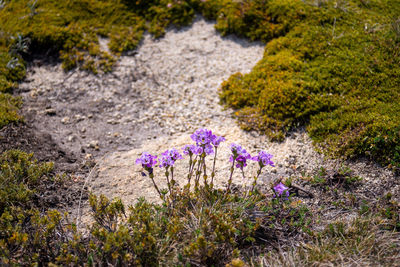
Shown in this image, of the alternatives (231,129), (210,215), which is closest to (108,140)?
(231,129)

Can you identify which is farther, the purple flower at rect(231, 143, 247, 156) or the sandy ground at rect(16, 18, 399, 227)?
the sandy ground at rect(16, 18, 399, 227)

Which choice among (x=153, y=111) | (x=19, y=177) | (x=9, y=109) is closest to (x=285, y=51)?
(x=153, y=111)

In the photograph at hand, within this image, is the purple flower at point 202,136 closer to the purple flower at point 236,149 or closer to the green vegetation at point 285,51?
the purple flower at point 236,149

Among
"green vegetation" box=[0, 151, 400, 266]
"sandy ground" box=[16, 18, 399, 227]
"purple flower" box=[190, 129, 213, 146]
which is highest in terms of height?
"purple flower" box=[190, 129, 213, 146]

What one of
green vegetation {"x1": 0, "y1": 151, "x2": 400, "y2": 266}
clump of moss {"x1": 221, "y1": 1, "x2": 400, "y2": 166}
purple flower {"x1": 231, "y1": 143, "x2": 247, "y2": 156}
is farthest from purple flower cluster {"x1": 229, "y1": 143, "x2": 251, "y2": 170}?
clump of moss {"x1": 221, "y1": 1, "x2": 400, "y2": 166}

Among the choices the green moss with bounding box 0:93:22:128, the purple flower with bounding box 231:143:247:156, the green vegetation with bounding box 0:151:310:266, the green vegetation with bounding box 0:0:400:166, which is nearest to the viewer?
the green vegetation with bounding box 0:151:310:266

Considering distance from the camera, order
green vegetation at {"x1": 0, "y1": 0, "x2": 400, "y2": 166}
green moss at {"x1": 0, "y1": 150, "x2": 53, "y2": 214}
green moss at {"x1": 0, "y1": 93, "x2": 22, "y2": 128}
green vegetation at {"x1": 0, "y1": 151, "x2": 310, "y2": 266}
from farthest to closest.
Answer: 1. green moss at {"x1": 0, "y1": 93, "x2": 22, "y2": 128}
2. green vegetation at {"x1": 0, "y1": 0, "x2": 400, "y2": 166}
3. green moss at {"x1": 0, "y1": 150, "x2": 53, "y2": 214}
4. green vegetation at {"x1": 0, "y1": 151, "x2": 310, "y2": 266}

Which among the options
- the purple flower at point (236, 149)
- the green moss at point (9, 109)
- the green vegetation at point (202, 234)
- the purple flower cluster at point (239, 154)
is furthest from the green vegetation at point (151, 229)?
the green moss at point (9, 109)

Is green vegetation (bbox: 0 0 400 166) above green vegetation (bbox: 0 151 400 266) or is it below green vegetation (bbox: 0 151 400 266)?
above

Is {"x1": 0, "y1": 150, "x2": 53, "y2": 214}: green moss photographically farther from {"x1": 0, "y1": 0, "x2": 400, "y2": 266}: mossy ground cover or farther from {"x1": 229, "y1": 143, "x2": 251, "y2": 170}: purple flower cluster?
{"x1": 229, "y1": 143, "x2": 251, "y2": 170}: purple flower cluster

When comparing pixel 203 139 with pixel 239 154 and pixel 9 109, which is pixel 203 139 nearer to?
pixel 239 154
